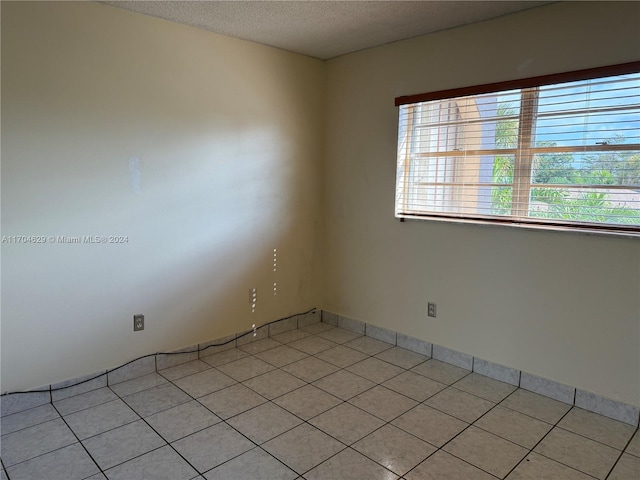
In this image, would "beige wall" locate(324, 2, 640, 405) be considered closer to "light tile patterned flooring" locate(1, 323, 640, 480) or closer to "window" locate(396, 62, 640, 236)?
"window" locate(396, 62, 640, 236)

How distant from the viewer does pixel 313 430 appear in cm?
240

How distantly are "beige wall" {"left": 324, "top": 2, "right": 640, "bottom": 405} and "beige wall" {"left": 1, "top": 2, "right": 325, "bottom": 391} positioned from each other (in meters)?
0.48

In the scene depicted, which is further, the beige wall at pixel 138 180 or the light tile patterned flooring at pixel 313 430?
the beige wall at pixel 138 180

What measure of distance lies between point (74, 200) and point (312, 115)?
6.85ft

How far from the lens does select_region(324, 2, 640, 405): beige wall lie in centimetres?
251

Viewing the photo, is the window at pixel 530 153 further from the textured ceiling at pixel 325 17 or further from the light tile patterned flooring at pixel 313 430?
the light tile patterned flooring at pixel 313 430

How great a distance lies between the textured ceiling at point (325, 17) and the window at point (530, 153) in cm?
46

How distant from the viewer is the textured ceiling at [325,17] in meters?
2.64

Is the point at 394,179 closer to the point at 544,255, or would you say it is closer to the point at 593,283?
the point at 544,255

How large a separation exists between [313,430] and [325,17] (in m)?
2.50

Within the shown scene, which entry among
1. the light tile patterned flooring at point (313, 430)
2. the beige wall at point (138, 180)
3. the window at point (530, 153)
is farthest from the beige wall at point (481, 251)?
the beige wall at point (138, 180)

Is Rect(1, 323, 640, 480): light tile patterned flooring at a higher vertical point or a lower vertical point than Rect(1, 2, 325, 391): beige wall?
lower

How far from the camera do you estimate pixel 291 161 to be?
3.81 metres

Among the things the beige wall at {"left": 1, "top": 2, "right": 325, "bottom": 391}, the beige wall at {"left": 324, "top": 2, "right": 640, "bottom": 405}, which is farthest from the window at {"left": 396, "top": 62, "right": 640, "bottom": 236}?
the beige wall at {"left": 1, "top": 2, "right": 325, "bottom": 391}
